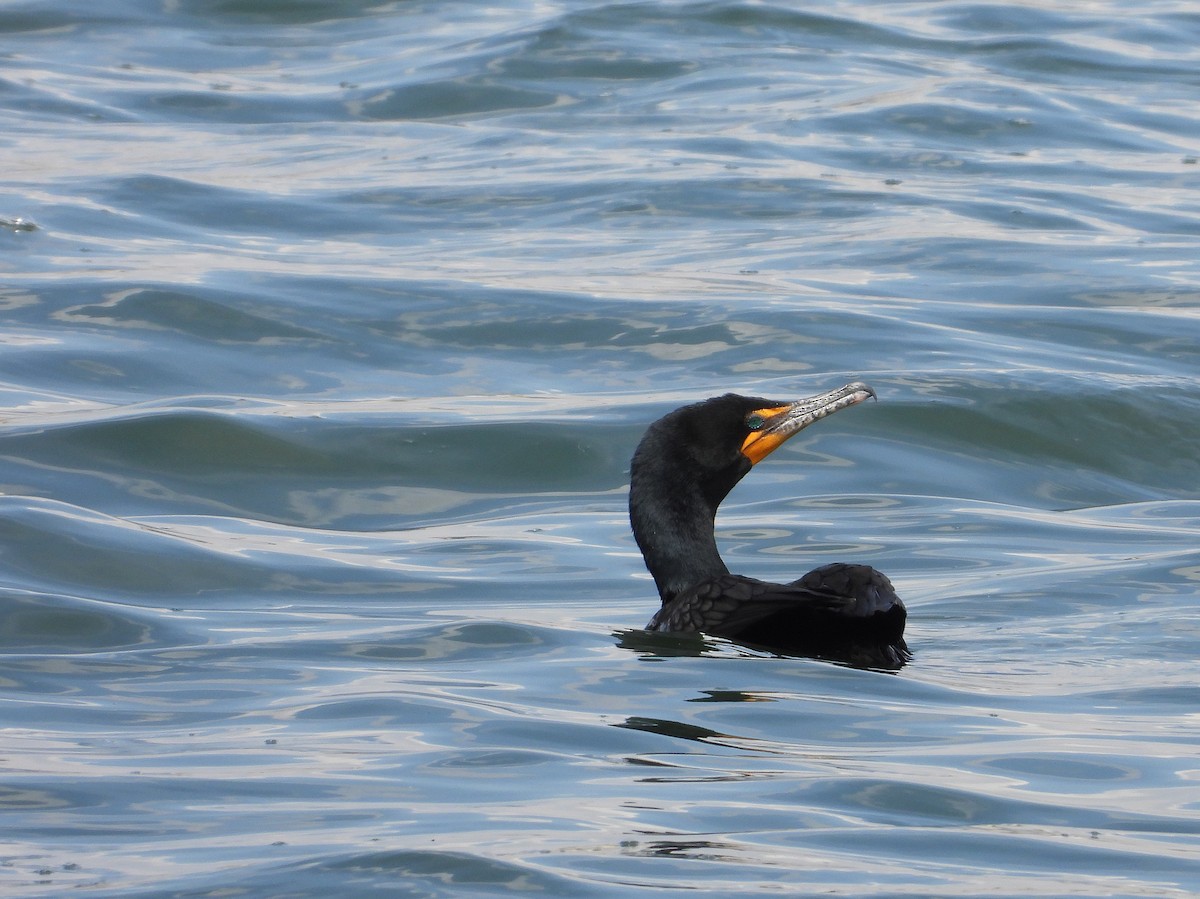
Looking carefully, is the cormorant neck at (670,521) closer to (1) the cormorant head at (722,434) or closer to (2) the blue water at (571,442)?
(1) the cormorant head at (722,434)

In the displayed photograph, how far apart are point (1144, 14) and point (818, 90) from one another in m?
6.63

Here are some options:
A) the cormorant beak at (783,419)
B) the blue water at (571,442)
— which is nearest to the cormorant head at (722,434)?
the cormorant beak at (783,419)

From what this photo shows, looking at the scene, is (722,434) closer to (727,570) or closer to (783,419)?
(783,419)

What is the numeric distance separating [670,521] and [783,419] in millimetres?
626

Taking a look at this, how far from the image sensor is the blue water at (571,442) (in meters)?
4.80

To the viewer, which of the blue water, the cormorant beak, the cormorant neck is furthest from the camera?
the cormorant beak

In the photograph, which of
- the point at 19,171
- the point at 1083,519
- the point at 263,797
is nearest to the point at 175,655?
the point at 263,797

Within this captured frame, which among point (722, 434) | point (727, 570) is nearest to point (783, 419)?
point (722, 434)

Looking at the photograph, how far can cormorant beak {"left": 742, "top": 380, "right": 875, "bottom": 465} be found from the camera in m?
7.30

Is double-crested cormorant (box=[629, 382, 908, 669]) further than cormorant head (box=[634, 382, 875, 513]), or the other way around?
cormorant head (box=[634, 382, 875, 513])

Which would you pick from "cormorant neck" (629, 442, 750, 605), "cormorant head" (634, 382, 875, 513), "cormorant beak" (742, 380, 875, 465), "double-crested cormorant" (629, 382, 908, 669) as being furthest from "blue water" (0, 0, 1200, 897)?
"cormorant beak" (742, 380, 875, 465)

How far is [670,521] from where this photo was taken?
7.07 metres

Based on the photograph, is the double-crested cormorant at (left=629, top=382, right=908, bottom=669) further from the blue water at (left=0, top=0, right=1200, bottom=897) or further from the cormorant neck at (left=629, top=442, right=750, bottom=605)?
the blue water at (left=0, top=0, right=1200, bottom=897)

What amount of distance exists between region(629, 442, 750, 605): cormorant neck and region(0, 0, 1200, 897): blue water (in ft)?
1.22
